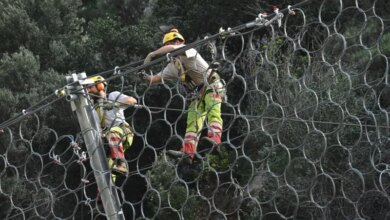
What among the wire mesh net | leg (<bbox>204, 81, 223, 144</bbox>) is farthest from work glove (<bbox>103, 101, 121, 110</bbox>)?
the wire mesh net

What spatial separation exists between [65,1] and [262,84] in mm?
5373

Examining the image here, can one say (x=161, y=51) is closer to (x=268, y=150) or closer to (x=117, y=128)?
(x=117, y=128)

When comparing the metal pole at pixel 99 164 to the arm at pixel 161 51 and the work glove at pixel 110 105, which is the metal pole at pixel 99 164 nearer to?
the work glove at pixel 110 105

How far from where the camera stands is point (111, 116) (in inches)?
314

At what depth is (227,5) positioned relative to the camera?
1580 cm

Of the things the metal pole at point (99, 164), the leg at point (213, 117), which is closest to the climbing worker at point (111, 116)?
the metal pole at point (99, 164)

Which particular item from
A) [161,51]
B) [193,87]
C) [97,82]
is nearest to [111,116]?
[161,51]

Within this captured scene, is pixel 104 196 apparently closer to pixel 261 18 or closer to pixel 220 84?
pixel 220 84

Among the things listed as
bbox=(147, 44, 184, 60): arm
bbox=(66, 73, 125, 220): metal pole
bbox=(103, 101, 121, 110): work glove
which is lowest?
bbox=(66, 73, 125, 220): metal pole

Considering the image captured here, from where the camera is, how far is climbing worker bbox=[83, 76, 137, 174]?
651cm

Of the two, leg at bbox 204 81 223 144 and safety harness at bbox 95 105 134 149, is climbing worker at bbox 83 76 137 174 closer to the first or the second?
safety harness at bbox 95 105 134 149

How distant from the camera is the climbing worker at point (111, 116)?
256 inches

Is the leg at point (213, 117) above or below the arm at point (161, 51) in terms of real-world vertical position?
below

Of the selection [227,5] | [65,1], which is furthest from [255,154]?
[65,1]
